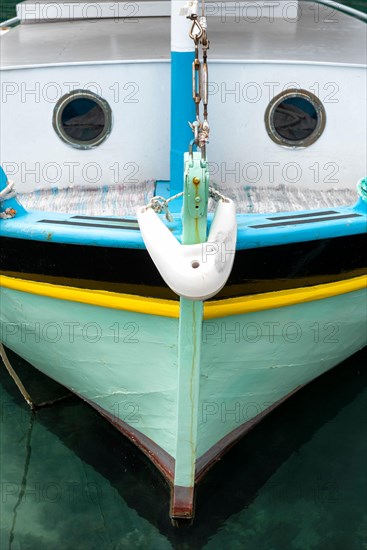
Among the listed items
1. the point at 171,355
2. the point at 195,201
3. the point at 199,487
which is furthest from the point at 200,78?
the point at 199,487

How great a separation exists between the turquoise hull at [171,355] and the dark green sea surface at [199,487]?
27 cm

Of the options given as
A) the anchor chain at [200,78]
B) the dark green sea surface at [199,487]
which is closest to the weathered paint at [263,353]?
the dark green sea surface at [199,487]

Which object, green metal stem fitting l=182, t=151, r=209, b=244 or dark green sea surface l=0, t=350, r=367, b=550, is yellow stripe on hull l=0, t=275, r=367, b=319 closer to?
green metal stem fitting l=182, t=151, r=209, b=244

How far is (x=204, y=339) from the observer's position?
405 cm

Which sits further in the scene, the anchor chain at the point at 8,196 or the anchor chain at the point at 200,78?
the anchor chain at the point at 8,196

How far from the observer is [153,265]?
391 cm

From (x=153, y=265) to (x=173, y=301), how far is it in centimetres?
23

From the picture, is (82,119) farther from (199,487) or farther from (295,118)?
(199,487)

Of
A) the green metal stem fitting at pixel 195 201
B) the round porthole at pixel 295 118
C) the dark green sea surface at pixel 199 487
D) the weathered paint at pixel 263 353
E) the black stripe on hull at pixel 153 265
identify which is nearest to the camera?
the green metal stem fitting at pixel 195 201

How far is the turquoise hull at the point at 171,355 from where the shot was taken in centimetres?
422

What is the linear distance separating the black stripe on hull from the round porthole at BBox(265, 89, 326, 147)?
104cm

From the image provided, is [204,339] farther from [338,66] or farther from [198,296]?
[338,66]

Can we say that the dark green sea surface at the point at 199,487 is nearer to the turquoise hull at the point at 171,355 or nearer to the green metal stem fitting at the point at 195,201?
the turquoise hull at the point at 171,355

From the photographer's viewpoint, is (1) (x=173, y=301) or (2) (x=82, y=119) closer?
(1) (x=173, y=301)
